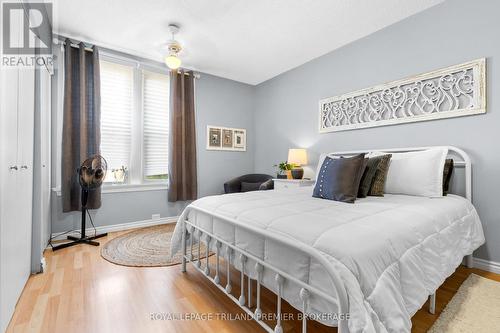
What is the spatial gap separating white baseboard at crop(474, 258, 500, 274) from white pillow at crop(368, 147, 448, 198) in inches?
32.1

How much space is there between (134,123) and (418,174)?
3.59m

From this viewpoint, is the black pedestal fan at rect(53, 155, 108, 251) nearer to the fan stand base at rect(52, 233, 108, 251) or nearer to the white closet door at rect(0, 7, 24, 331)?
the fan stand base at rect(52, 233, 108, 251)

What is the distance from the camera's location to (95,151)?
10.1 ft

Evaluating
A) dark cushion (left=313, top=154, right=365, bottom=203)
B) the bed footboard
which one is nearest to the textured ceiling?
dark cushion (left=313, top=154, right=365, bottom=203)

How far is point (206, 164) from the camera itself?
4.20 meters

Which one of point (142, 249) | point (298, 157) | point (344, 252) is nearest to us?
point (344, 252)

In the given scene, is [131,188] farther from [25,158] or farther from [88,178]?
[25,158]

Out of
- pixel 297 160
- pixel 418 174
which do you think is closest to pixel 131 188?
pixel 297 160

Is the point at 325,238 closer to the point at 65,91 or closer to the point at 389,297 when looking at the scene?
the point at 389,297

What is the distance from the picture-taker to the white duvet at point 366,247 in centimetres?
88

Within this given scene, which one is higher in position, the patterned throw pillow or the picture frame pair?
the picture frame pair

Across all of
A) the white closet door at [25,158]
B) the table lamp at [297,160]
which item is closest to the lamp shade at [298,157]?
the table lamp at [297,160]

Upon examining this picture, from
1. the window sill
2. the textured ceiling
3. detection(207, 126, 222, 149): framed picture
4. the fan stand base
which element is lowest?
the fan stand base

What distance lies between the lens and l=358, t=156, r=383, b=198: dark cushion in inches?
81.0
